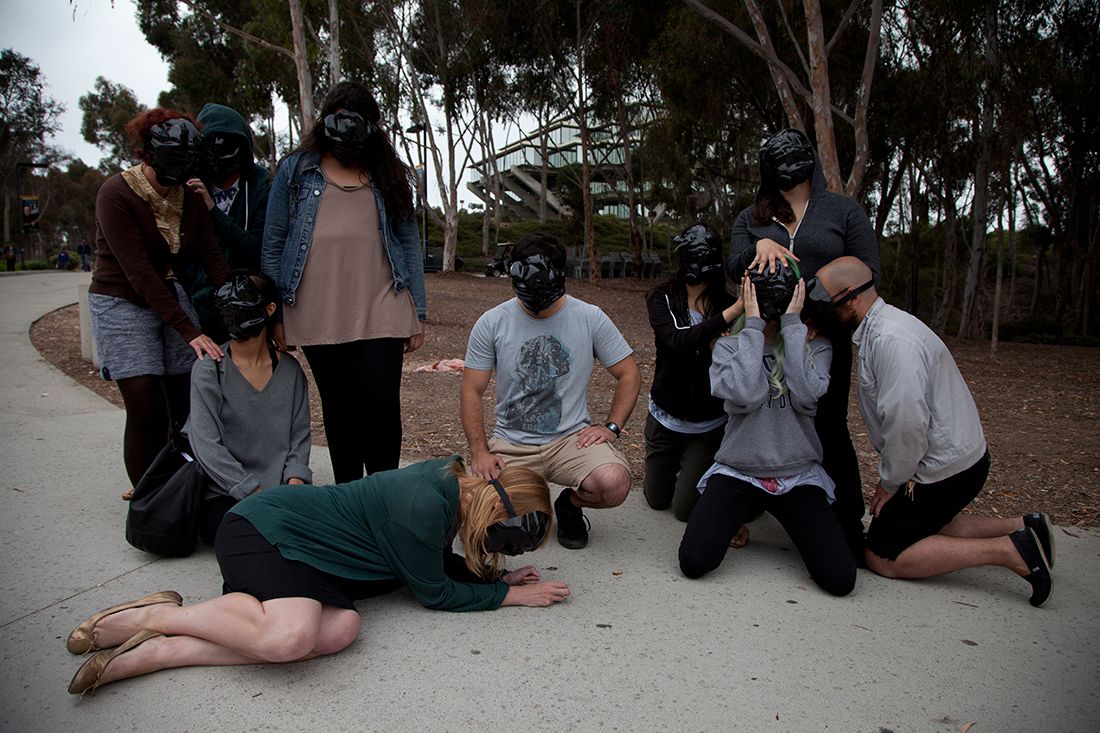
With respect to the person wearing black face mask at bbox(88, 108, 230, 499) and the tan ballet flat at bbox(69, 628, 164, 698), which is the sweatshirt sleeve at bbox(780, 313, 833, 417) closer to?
the person wearing black face mask at bbox(88, 108, 230, 499)

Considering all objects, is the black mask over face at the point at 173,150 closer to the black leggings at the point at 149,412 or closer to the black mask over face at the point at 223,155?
the black mask over face at the point at 223,155

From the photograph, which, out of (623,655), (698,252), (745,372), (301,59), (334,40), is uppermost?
(334,40)

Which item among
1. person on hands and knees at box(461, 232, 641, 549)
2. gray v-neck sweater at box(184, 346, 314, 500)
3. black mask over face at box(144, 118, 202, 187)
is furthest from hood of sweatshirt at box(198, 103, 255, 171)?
person on hands and knees at box(461, 232, 641, 549)

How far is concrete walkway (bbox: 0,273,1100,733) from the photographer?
7.09 feet

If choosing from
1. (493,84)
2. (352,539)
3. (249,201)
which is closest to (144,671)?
(352,539)

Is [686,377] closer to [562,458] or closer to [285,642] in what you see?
[562,458]

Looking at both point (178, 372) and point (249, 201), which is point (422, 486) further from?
point (249, 201)

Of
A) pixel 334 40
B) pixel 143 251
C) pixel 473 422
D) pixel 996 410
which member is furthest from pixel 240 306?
pixel 334 40

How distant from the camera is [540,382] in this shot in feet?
11.3

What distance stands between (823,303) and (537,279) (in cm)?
126

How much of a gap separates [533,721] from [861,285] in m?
2.20

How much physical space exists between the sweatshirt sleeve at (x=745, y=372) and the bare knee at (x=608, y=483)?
56 cm

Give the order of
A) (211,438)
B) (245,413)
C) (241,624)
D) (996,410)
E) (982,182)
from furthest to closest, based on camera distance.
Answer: (982,182) → (996,410) → (245,413) → (211,438) → (241,624)

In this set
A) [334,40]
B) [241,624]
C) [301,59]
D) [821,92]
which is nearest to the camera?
[241,624]
